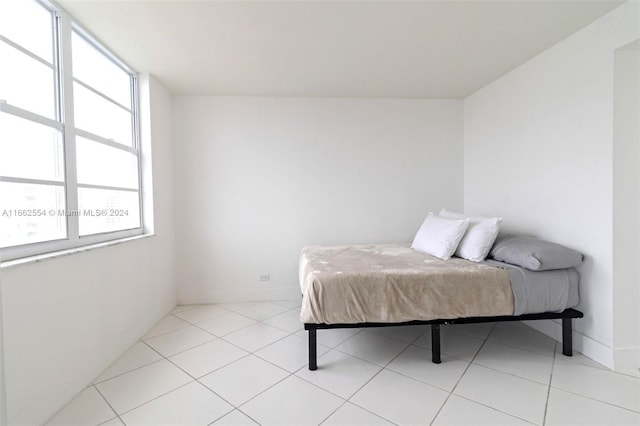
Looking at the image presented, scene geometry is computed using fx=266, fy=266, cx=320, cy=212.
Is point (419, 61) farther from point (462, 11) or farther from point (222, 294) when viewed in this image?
point (222, 294)

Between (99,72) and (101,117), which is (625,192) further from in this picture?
(99,72)

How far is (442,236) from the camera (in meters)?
2.50

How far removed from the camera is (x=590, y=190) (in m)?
2.00

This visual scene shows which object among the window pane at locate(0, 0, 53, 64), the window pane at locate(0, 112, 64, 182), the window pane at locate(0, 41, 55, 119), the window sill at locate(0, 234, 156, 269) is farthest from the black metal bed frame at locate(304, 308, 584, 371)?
the window pane at locate(0, 0, 53, 64)

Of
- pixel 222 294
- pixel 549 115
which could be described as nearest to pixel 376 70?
pixel 549 115

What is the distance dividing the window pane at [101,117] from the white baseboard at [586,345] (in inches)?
160

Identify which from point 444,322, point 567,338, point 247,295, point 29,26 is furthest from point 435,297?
point 29,26

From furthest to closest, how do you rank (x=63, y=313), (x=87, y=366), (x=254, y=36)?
1. (x=254, y=36)
2. (x=87, y=366)
3. (x=63, y=313)

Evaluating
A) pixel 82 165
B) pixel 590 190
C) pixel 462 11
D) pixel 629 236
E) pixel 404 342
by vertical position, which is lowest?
pixel 404 342

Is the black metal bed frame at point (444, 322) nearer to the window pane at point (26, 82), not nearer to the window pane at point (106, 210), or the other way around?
the window pane at point (106, 210)

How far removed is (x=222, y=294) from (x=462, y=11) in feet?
11.5

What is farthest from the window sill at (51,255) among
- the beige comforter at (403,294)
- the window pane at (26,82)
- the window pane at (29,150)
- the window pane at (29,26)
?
the beige comforter at (403,294)

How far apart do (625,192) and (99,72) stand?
4096mm

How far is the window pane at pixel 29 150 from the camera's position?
140cm
